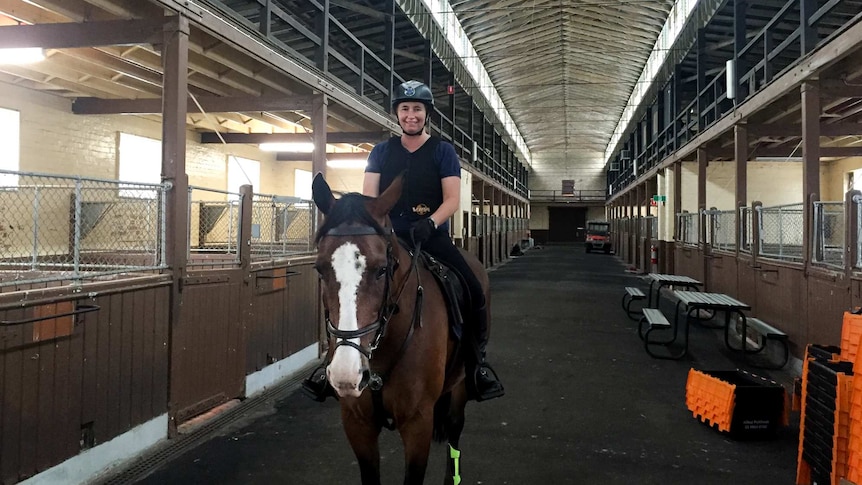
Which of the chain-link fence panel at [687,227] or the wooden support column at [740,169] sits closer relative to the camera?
the wooden support column at [740,169]

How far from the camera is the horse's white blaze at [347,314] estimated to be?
5.65 feet

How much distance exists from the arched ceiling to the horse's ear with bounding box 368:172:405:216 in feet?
45.2

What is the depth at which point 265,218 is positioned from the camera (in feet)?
28.7

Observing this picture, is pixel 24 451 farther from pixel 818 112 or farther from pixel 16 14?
pixel 818 112

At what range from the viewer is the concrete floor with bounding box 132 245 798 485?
360cm

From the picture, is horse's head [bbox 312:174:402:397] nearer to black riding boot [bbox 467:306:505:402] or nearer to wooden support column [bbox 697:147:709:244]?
black riding boot [bbox 467:306:505:402]

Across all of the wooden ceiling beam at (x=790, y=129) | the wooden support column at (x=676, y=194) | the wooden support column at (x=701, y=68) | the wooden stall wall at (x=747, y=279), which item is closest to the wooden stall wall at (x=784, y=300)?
the wooden stall wall at (x=747, y=279)

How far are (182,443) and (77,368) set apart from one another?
47.2 inches

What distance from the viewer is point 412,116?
2764 mm

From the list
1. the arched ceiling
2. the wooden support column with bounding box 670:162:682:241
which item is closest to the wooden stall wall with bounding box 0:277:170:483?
the arched ceiling

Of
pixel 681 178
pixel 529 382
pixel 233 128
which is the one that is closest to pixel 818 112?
pixel 529 382

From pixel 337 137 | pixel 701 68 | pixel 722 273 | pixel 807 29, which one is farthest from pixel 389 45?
pixel 722 273

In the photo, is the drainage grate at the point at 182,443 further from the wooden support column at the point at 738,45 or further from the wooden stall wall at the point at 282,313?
the wooden support column at the point at 738,45

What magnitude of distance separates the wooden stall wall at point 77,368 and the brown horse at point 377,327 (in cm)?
208
